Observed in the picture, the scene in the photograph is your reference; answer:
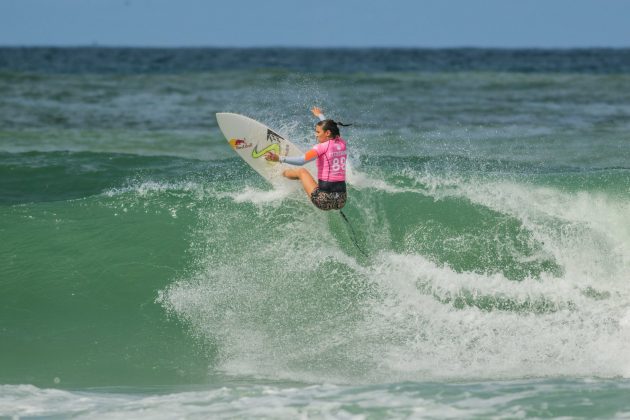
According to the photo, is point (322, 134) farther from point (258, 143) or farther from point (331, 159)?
point (258, 143)

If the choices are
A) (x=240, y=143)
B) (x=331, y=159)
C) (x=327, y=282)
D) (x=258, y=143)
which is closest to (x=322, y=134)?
(x=331, y=159)

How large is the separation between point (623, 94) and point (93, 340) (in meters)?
25.5

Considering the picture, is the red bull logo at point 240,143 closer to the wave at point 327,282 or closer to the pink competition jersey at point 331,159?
the wave at point 327,282

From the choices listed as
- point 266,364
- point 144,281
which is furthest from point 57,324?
point 266,364

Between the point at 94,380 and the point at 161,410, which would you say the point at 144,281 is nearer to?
the point at 94,380

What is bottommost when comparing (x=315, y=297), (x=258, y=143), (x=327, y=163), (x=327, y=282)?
(x=315, y=297)

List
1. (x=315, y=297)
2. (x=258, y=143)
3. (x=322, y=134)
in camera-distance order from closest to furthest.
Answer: (x=315, y=297)
(x=322, y=134)
(x=258, y=143)

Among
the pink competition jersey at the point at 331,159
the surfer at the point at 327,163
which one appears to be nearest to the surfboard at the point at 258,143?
the surfer at the point at 327,163

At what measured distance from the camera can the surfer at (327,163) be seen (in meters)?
8.49

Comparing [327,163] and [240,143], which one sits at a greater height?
[240,143]

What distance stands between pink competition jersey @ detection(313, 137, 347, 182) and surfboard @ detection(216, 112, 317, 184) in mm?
1198

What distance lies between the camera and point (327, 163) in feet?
28.1

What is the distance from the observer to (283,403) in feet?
19.4

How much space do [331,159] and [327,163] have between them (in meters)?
0.05
